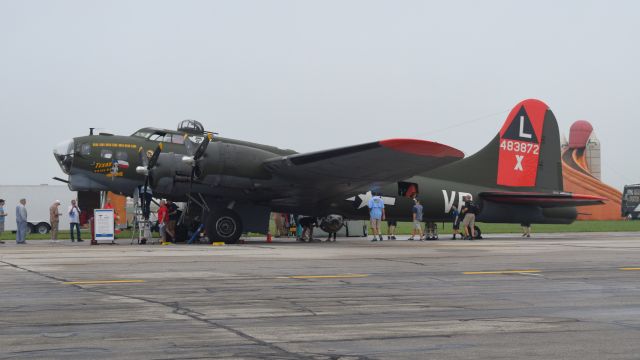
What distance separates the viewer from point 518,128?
96.6 ft

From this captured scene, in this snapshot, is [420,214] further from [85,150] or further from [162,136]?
[85,150]

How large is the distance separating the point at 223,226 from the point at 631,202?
2697 inches

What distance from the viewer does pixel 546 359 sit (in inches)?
231

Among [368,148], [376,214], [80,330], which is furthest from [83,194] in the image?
[80,330]

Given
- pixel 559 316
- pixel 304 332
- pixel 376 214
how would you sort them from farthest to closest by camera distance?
pixel 376 214 < pixel 559 316 < pixel 304 332

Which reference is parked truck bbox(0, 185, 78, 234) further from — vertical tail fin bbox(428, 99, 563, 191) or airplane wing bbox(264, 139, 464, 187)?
vertical tail fin bbox(428, 99, 563, 191)

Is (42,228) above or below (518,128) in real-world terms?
below

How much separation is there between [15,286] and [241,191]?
1271 cm

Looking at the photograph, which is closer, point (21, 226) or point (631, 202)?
point (21, 226)

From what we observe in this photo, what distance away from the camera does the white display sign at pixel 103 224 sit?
24.6 metres

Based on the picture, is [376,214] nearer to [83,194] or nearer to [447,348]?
[83,194]

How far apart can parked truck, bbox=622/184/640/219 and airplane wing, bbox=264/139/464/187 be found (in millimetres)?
65448

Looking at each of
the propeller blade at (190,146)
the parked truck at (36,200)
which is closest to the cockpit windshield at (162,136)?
the propeller blade at (190,146)

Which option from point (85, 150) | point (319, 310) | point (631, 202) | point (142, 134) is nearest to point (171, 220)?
point (142, 134)
